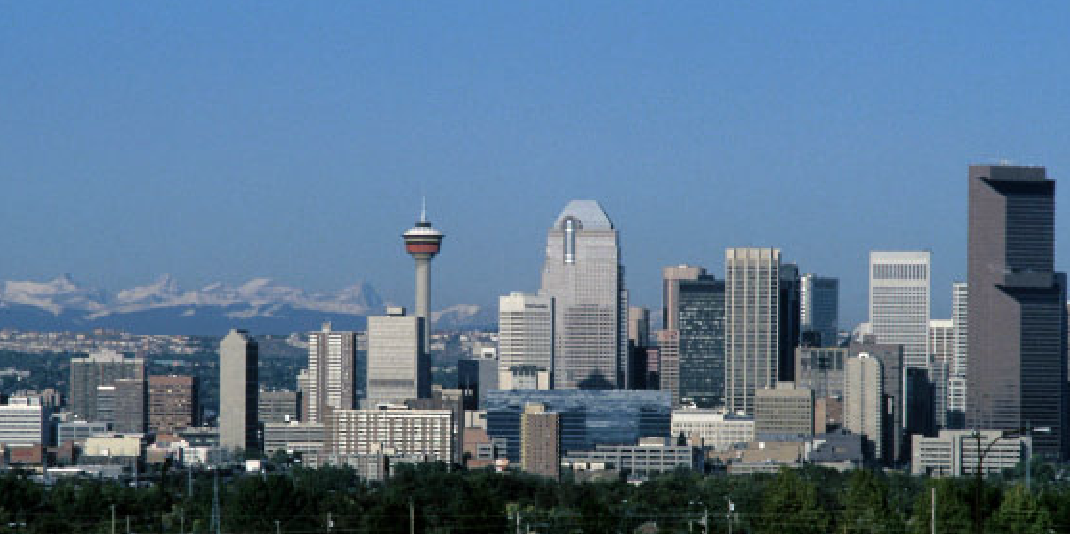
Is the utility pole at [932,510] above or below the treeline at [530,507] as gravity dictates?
above

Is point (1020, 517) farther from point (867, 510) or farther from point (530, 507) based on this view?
point (530, 507)

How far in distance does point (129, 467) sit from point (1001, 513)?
4533 inches

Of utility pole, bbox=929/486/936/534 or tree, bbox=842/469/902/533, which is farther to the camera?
tree, bbox=842/469/902/533

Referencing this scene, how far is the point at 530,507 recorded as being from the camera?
13612 centimetres

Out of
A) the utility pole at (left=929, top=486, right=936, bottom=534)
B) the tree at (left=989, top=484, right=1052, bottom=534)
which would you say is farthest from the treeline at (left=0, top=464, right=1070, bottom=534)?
the utility pole at (left=929, top=486, right=936, bottom=534)

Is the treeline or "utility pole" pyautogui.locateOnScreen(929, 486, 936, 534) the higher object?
"utility pole" pyautogui.locateOnScreen(929, 486, 936, 534)

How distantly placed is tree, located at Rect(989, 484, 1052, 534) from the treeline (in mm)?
68

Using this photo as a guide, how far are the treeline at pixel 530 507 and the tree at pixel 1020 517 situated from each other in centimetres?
7

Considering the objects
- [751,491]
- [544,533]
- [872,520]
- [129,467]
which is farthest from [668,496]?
[129,467]

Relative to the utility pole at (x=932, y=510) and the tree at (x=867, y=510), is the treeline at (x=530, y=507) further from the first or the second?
the utility pole at (x=932, y=510)

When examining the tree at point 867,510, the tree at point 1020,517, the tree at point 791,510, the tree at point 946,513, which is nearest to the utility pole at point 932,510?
the tree at point 946,513

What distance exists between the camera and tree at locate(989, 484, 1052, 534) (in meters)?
94.0

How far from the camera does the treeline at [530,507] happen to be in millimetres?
100188

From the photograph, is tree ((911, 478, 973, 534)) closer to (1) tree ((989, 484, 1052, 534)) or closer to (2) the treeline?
(2) the treeline
